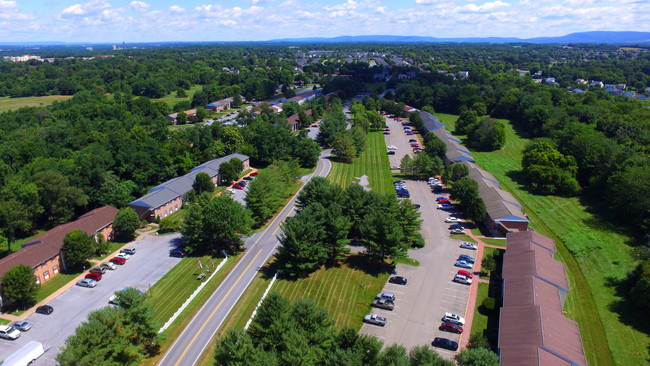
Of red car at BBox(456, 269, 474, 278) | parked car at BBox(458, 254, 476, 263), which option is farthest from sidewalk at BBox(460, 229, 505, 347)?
red car at BBox(456, 269, 474, 278)

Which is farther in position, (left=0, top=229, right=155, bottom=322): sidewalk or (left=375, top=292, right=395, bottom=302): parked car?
(left=375, top=292, right=395, bottom=302): parked car

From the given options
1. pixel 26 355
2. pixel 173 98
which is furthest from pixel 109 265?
pixel 173 98

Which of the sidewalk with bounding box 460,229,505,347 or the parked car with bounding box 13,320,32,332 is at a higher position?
the parked car with bounding box 13,320,32,332

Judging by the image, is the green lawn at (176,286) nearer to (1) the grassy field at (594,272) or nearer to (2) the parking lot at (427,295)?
(2) the parking lot at (427,295)

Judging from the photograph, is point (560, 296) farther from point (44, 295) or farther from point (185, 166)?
point (185, 166)

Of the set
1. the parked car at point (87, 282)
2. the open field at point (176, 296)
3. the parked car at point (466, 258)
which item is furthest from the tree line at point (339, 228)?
the parked car at point (87, 282)

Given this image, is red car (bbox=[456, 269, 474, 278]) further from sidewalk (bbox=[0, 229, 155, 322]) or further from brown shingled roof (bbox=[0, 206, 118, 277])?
brown shingled roof (bbox=[0, 206, 118, 277])
